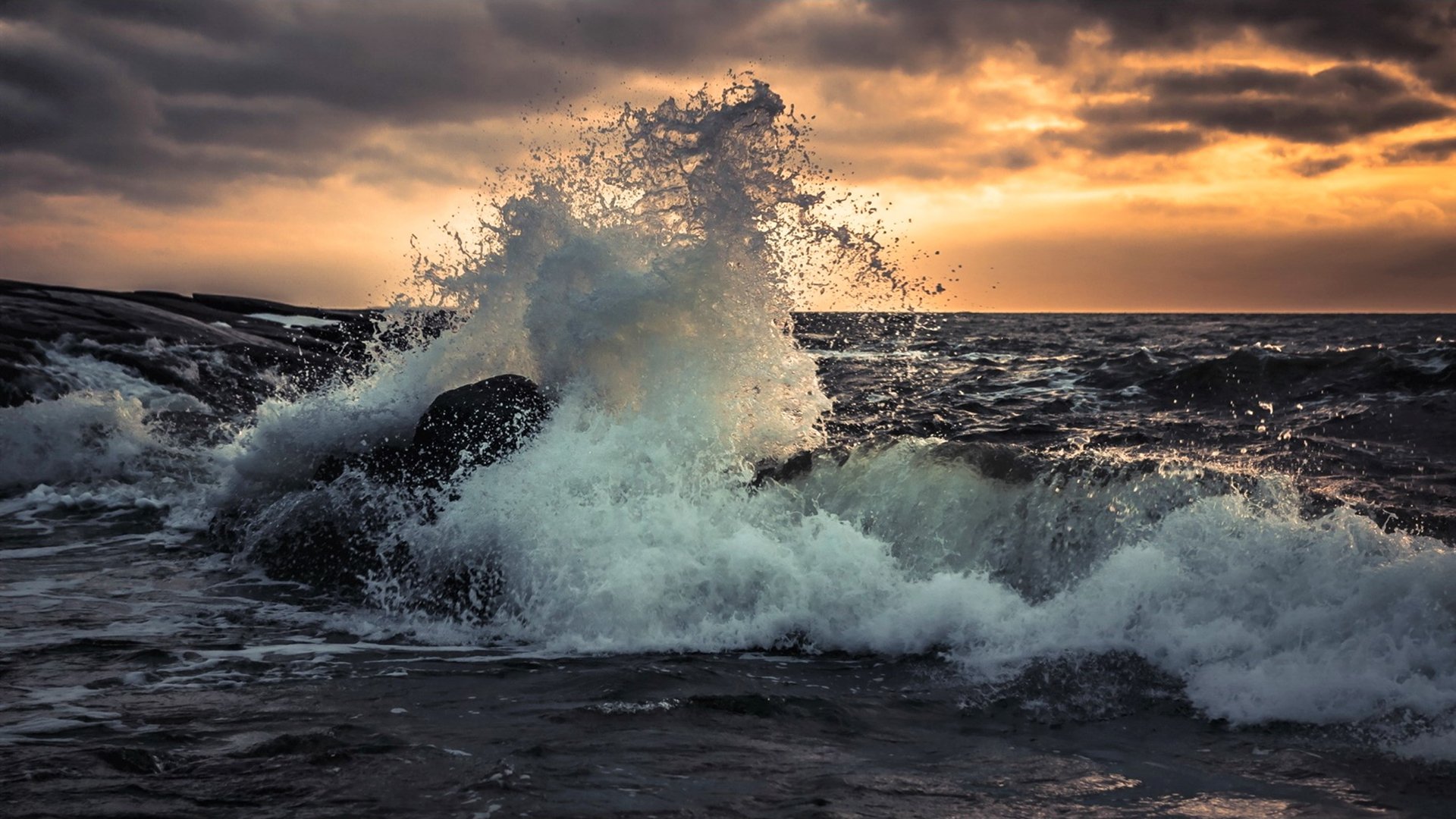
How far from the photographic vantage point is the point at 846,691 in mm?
5184

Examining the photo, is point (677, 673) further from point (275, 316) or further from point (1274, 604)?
point (275, 316)

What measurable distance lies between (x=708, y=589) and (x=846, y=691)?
141cm

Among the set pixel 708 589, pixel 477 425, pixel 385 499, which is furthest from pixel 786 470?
pixel 385 499

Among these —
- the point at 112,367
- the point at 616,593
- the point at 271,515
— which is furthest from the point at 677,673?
the point at 112,367

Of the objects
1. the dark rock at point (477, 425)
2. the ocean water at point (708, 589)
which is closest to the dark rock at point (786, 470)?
the ocean water at point (708, 589)

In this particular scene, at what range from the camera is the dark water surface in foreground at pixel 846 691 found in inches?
151

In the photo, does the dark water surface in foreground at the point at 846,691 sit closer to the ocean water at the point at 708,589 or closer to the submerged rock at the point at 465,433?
the ocean water at the point at 708,589

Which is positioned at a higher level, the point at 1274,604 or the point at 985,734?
the point at 1274,604

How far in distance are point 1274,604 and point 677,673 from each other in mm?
3226

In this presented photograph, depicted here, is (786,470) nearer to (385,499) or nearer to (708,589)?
(708,589)

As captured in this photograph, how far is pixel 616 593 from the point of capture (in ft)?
20.4

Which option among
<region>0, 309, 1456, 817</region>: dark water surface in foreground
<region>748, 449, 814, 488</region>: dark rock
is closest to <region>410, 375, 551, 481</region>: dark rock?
<region>0, 309, 1456, 817</region>: dark water surface in foreground

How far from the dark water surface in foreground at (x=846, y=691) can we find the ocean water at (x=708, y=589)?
24 mm

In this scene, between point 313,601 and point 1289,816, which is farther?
point 313,601
